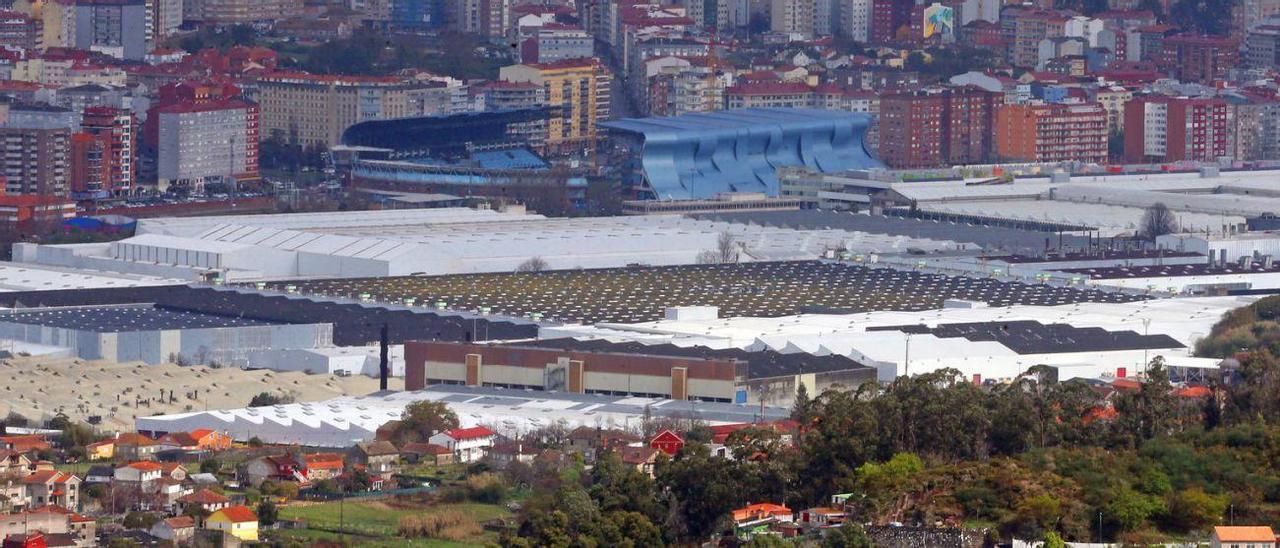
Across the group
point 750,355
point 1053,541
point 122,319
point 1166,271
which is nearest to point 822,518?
point 1053,541

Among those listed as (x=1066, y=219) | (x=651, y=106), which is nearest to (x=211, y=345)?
(x=1066, y=219)

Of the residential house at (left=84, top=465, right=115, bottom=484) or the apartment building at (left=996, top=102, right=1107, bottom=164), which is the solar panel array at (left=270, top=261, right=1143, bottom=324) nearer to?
the residential house at (left=84, top=465, right=115, bottom=484)

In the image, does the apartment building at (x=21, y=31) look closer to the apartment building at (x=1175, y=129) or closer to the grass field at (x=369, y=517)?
the apartment building at (x=1175, y=129)

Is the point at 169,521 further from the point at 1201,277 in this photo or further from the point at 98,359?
the point at 1201,277

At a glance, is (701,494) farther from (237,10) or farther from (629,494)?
(237,10)

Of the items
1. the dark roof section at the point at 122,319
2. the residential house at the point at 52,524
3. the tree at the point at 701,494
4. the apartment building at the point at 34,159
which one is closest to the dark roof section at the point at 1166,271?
the dark roof section at the point at 122,319

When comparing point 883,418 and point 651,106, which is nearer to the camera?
point 883,418

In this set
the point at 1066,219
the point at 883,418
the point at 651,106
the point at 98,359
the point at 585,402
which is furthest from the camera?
the point at 651,106
